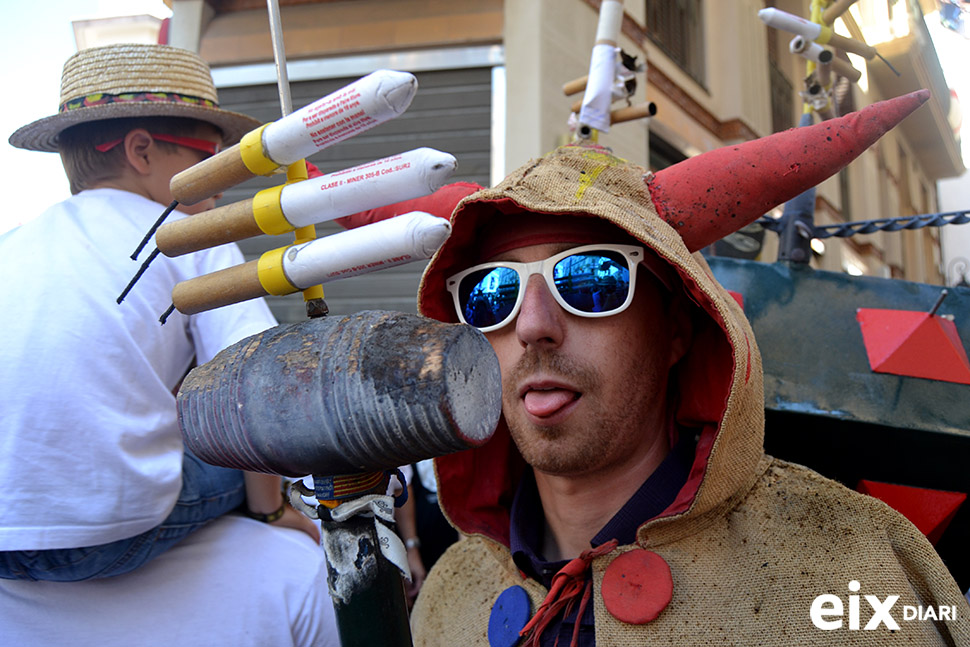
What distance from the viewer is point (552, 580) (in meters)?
1.61

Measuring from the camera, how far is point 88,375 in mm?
1604

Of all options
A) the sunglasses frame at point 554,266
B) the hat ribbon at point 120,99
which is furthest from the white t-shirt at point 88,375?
the sunglasses frame at point 554,266

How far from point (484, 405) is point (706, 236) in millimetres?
876

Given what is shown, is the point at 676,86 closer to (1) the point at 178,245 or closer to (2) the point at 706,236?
(2) the point at 706,236

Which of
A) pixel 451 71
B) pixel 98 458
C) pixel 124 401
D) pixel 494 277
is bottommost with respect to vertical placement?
pixel 98 458

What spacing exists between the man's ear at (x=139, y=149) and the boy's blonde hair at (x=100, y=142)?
2 cm

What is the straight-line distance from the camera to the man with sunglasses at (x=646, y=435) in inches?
52.0

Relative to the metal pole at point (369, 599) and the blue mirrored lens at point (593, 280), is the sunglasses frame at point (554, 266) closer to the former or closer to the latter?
the blue mirrored lens at point (593, 280)

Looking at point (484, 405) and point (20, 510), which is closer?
point (484, 405)

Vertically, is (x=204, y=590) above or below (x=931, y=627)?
below

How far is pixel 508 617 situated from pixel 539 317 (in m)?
0.70

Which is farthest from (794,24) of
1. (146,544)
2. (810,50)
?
(146,544)

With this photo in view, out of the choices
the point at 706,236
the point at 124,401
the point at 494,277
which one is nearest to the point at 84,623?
the point at 124,401

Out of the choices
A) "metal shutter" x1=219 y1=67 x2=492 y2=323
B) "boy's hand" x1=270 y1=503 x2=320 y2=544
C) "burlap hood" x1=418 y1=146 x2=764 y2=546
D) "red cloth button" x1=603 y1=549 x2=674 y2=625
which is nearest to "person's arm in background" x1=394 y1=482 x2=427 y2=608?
"boy's hand" x1=270 y1=503 x2=320 y2=544
